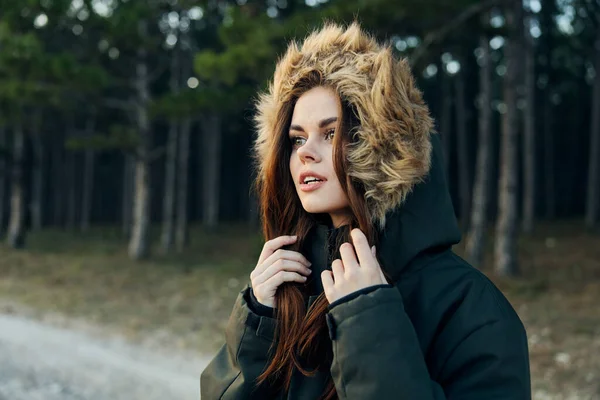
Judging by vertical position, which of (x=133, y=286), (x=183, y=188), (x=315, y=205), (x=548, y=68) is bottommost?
(x=133, y=286)

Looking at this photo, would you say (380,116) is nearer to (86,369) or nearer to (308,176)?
(308,176)

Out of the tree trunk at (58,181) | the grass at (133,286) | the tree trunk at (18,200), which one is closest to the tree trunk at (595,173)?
the grass at (133,286)

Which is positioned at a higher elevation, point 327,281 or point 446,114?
point 446,114

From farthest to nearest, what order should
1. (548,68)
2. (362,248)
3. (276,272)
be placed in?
(548,68) < (276,272) < (362,248)

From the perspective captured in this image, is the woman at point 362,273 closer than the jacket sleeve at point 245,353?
Yes

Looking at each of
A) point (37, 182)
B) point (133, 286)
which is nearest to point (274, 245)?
point (133, 286)

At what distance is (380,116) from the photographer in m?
1.46

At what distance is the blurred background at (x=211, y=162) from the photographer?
6949 mm

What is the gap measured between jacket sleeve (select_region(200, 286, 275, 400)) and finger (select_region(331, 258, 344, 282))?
226mm

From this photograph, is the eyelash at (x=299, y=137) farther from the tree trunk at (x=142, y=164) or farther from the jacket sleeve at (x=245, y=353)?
the tree trunk at (x=142, y=164)

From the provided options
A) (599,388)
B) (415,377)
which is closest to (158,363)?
(599,388)

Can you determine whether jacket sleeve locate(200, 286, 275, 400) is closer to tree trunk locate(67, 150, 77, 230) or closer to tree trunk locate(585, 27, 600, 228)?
tree trunk locate(585, 27, 600, 228)

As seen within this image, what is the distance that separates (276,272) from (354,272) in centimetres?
24

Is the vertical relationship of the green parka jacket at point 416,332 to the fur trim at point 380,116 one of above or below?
below
